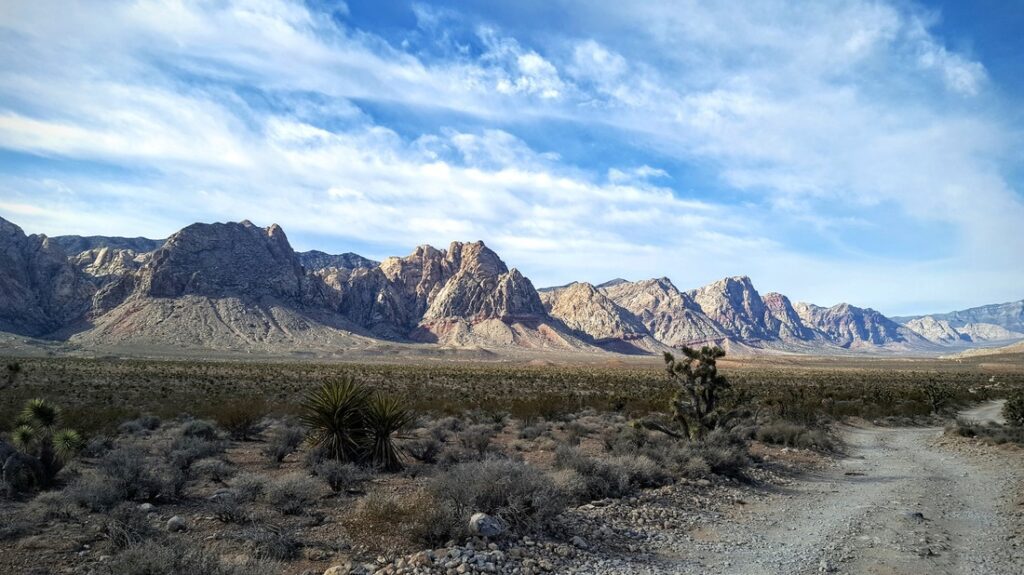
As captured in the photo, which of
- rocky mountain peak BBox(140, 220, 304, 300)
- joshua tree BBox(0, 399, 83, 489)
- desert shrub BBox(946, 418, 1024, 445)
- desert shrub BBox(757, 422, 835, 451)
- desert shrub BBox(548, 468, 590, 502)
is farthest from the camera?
rocky mountain peak BBox(140, 220, 304, 300)

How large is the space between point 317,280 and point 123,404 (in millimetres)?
148667

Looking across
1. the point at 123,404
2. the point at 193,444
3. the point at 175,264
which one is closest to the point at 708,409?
the point at 193,444

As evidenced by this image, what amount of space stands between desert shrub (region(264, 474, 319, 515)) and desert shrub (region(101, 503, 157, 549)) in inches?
67.6

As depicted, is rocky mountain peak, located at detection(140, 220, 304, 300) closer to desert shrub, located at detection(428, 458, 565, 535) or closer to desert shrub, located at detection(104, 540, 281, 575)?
desert shrub, located at detection(428, 458, 565, 535)

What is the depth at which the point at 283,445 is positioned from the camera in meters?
13.6

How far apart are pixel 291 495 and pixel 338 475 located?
142 centimetres

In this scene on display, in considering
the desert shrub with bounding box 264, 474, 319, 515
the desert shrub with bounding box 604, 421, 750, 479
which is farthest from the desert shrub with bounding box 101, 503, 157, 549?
the desert shrub with bounding box 604, 421, 750, 479

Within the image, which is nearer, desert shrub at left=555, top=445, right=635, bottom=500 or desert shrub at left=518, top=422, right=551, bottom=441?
desert shrub at left=555, top=445, right=635, bottom=500

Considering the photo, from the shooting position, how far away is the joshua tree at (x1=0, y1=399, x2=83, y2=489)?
9797 mm

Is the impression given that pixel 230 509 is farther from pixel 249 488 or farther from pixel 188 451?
pixel 188 451

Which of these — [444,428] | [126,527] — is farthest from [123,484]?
[444,428]

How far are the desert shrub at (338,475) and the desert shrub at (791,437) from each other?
44.9ft

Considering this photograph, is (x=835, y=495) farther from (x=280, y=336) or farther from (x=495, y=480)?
(x=280, y=336)

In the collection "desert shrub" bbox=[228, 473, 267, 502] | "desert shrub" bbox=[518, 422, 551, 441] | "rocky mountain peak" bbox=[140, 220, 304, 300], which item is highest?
"rocky mountain peak" bbox=[140, 220, 304, 300]
